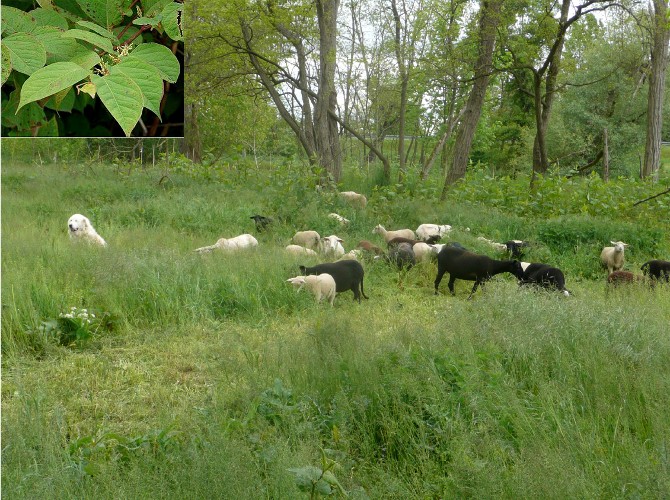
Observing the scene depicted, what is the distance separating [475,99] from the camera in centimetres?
1523

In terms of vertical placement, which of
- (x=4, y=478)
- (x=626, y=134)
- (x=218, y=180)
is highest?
A: (x=626, y=134)

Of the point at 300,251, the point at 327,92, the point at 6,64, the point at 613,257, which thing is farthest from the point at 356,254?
the point at 6,64

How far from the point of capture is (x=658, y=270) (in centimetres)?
866

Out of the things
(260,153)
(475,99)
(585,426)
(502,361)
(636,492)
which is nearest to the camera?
(636,492)

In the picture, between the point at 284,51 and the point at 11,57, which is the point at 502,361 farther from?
the point at 284,51

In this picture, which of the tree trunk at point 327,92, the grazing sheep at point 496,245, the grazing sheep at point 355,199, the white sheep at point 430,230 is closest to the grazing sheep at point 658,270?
the grazing sheep at point 496,245

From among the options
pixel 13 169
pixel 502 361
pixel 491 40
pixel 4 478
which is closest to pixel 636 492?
pixel 502 361

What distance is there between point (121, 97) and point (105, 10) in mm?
119

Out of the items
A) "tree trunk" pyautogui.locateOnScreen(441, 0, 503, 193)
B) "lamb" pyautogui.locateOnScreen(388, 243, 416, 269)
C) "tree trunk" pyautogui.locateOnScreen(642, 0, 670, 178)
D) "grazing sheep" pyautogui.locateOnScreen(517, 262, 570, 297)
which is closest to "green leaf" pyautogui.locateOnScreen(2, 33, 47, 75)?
"grazing sheep" pyautogui.locateOnScreen(517, 262, 570, 297)

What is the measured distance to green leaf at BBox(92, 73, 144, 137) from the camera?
2.16ft

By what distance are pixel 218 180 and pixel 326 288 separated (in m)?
9.15

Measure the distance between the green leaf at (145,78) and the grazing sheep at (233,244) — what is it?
8.33 metres

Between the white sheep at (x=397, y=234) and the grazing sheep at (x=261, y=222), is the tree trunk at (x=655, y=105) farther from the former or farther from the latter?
the grazing sheep at (x=261, y=222)

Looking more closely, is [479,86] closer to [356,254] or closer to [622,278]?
[356,254]
